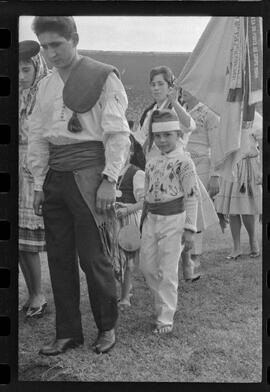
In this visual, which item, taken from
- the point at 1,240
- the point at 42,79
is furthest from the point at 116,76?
the point at 1,240

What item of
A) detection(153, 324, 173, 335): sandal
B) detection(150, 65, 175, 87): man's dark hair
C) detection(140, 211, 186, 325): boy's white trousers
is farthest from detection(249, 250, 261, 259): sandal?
detection(150, 65, 175, 87): man's dark hair

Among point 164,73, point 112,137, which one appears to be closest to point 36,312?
point 112,137

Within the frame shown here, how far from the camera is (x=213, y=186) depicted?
11.6ft

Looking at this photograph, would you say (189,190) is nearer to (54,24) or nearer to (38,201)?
(38,201)

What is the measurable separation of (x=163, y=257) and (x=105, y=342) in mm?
507

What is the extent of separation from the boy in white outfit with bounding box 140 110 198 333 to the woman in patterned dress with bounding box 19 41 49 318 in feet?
1.75

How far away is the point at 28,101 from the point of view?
344 cm

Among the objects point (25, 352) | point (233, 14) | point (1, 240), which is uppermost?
point (233, 14)

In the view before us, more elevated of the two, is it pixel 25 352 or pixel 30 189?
pixel 30 189

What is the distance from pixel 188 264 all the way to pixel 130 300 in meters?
0.34

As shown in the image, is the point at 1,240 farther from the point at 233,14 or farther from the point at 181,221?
the point at 233,14

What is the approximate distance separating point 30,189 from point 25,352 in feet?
2.63

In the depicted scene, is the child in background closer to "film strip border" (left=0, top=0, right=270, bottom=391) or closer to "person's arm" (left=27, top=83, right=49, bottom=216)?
"person's arm" (left=27, top=83, right=49, bottom=216)

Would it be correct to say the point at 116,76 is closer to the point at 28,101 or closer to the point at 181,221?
the point at 28,101
